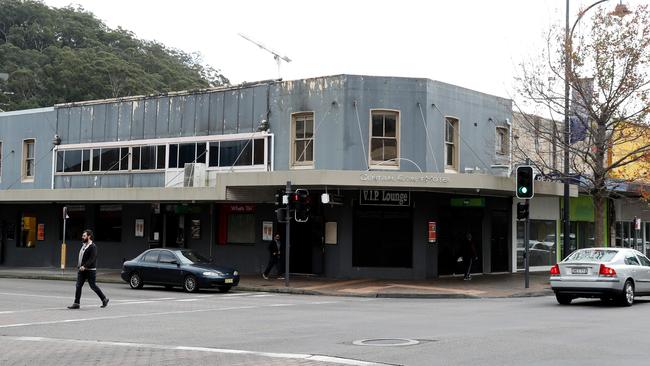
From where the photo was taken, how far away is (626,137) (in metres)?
25.9

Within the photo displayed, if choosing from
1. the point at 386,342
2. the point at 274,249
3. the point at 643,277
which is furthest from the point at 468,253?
the point at 386,342

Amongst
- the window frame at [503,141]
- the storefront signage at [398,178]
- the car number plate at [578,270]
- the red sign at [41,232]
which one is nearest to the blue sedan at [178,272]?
the storefront signage at [398,178]

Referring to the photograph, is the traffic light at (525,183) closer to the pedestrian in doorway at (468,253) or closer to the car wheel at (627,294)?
the pedestrian in doorway at (468,253)

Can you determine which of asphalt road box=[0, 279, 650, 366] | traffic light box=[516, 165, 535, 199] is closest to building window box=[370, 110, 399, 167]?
traffic light box=[516, 165, 535, 199]

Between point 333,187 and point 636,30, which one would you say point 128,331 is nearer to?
point 333,187

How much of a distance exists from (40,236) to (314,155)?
16.7 metres

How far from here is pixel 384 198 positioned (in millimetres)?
27406

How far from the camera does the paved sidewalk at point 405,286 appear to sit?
2278 cm

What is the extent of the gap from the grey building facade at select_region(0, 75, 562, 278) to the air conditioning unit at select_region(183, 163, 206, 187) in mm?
54

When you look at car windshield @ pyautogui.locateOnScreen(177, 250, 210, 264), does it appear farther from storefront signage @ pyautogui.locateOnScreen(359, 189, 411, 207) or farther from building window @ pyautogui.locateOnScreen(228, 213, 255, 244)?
storefront signage @ pyautogui.locateOnScreen(359, 189, 411, 207)

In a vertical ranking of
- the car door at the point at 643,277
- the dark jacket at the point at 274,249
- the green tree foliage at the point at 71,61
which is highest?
the green tree foliage at the point at 71,61

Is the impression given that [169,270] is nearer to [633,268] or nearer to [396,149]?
→ [396,149]

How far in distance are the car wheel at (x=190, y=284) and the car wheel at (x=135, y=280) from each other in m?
1.91

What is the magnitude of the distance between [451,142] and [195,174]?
1041cm
